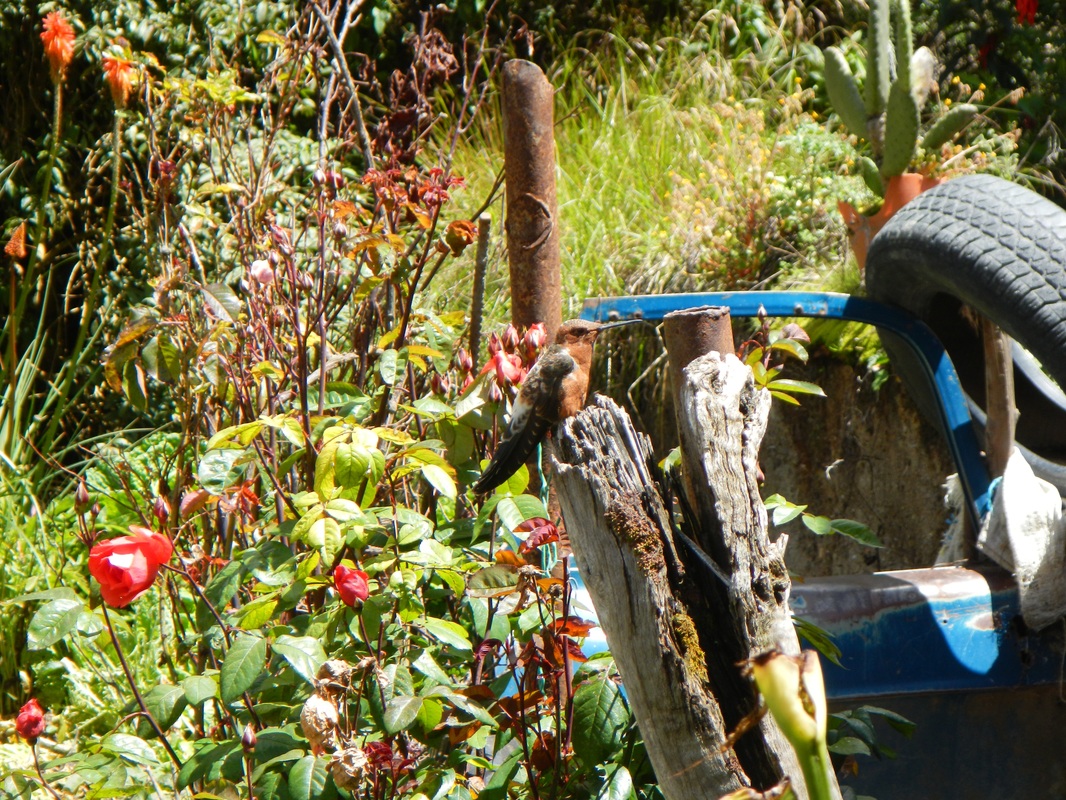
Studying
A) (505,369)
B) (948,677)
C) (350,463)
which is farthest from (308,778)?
(948,677)

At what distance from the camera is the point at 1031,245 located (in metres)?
2.50

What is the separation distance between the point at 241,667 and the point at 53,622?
0.30 metres

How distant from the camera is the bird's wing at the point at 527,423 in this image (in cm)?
197

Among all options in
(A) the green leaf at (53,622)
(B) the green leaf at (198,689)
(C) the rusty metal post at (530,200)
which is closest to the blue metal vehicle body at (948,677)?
(C) the rusty metal post at (530,200)

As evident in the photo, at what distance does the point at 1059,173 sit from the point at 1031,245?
3.07m

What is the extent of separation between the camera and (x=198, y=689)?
5.02ft

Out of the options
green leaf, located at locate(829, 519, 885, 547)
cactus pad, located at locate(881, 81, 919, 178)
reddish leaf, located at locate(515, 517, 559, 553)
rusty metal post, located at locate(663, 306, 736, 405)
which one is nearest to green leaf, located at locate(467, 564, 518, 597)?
reddish leaf, located at locate(515, 517, 559, 553)

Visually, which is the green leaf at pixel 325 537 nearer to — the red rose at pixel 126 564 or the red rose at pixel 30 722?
the red rose at pixel 126 564

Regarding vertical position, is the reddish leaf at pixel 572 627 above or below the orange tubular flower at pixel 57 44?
below

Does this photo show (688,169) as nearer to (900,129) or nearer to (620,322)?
(900,129)

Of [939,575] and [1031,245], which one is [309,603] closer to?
[939,575]

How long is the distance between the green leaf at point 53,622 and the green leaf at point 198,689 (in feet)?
0.63

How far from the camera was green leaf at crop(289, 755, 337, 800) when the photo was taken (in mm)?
1387

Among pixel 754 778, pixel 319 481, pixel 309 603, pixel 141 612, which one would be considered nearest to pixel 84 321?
pixel 141 612
